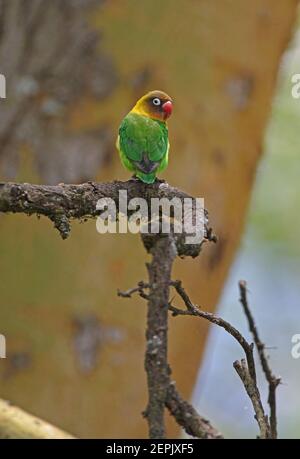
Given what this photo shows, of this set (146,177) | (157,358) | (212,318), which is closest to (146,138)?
(146,177)

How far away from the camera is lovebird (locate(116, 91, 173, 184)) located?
2.09 metres

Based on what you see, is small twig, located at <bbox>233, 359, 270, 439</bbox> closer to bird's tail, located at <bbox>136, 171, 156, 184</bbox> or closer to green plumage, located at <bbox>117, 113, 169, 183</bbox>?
bird's tail, located at <bbox>136, 171, 156, 184</bbox>

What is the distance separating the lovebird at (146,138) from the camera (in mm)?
2094

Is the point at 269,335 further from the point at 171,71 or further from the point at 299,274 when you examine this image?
the point at 171,71

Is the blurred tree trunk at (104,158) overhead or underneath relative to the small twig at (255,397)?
overhead

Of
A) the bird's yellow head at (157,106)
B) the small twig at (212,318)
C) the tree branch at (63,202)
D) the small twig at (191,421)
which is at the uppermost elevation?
the bird's yellow head at (157,106)

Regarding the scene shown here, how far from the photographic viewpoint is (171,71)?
129 inches

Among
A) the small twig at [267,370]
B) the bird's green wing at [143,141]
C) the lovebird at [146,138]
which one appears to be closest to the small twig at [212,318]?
the small twig at [267,370]

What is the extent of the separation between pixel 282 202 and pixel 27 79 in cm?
377

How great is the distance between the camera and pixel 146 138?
2.22 m

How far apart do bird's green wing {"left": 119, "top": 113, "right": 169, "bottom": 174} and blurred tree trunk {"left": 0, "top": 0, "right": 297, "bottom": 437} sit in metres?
0.81

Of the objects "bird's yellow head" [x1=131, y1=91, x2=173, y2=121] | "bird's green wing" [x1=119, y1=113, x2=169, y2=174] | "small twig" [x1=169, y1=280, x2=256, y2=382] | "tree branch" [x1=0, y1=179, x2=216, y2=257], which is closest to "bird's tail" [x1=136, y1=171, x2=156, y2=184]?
"bird's green wing" [x1=119, y1=113, x2=169, y2=174]

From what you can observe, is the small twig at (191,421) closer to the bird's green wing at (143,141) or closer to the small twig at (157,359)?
the small twig at (157,359)

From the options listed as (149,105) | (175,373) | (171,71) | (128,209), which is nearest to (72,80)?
(171,71)
